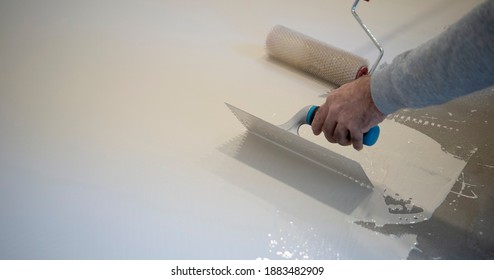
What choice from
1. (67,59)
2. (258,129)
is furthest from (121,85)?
(258,129)

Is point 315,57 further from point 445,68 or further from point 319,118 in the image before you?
point 445,68

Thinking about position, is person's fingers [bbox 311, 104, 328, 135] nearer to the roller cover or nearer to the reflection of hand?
the reflection of hand

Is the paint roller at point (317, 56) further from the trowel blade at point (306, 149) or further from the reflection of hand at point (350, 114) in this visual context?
the reflection of hand at point (350, 114)

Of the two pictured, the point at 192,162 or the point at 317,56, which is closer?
the point at 192,162

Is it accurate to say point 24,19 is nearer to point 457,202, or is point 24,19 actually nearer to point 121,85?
point 121,85

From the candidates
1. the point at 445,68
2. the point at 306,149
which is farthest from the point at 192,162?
the point at 445,68

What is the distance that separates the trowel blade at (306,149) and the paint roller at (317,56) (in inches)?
19.4

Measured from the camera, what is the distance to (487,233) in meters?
1.19

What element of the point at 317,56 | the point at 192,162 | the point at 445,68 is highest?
the point at 317,56

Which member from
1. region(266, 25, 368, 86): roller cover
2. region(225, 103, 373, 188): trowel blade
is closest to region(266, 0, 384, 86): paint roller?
region(266, 25, 368, 86): roller cover

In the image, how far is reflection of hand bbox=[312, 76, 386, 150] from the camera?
1.11 meters

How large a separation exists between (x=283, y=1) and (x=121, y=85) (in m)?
1.20

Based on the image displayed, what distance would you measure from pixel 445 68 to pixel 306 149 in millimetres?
502

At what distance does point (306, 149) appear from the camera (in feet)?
4.41
